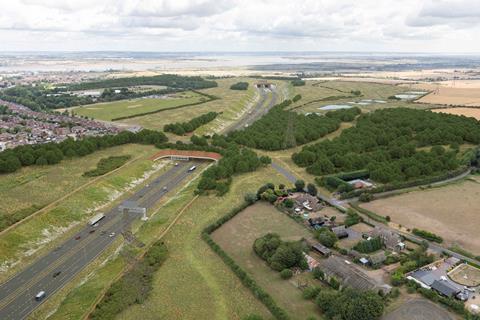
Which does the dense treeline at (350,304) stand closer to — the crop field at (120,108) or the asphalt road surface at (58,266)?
the asphalt road surface at (58,266)

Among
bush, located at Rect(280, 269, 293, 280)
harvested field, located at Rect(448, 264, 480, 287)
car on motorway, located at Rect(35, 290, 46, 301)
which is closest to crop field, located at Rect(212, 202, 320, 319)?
bush, located at Rect(280, 269, 293, 280)

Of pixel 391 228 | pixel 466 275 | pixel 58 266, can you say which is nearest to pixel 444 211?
pixel 391 228

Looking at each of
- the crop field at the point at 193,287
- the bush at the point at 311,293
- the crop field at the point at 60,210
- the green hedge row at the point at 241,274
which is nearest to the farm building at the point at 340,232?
the bush at the point at 311,293

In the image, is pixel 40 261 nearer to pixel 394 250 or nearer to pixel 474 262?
pixel 394 250

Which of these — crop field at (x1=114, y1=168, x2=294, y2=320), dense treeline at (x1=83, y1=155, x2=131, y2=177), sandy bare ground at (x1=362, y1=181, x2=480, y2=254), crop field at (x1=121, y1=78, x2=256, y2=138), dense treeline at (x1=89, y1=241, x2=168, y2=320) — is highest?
crop field at (x1=121, y1=78, x2=256, y2=138)

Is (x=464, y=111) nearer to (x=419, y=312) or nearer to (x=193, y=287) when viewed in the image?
(x=419, y=312)

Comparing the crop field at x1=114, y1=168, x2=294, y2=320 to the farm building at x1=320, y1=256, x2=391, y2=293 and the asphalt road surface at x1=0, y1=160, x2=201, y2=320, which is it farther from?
the farm building at x1=320, y1=256, x2=391, y2=293
